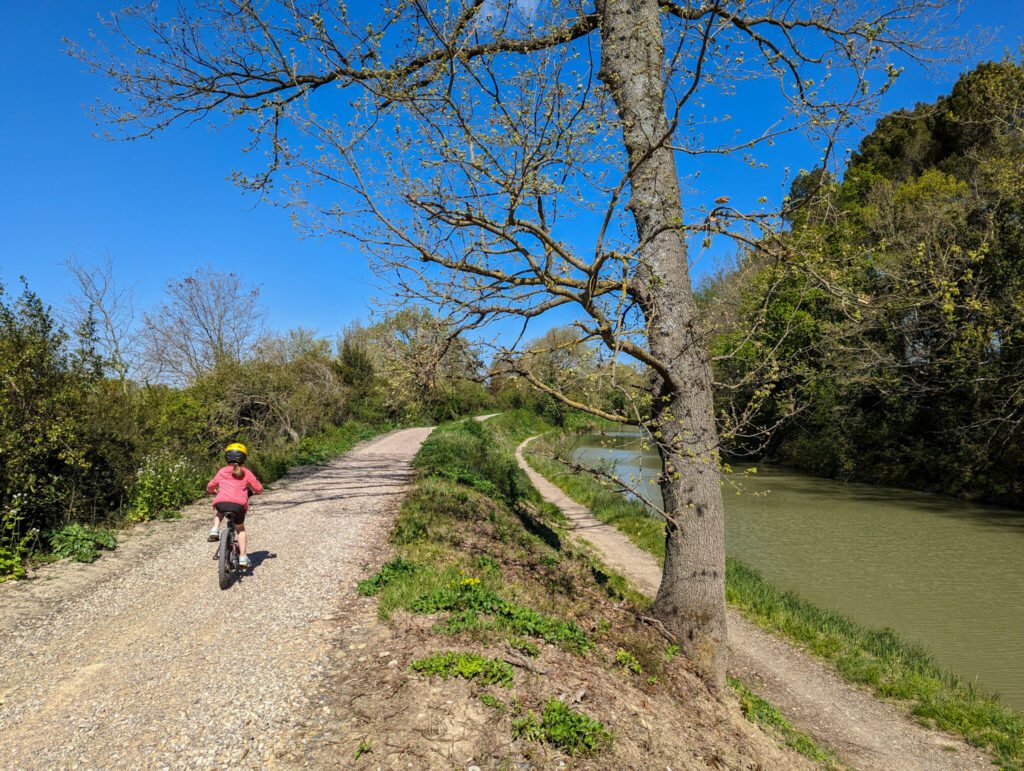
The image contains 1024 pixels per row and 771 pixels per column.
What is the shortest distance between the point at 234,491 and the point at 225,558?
722mm

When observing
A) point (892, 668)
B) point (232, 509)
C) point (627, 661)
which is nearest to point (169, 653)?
point (232, 509)

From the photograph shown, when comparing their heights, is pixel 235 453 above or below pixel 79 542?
above

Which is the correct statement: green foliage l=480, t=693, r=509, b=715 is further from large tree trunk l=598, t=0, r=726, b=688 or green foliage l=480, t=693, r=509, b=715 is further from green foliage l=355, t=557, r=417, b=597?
large tree trunk l=598, t=0, r=726, b=688

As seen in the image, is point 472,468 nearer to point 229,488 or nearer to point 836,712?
point 229,488

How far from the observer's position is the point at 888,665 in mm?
6707

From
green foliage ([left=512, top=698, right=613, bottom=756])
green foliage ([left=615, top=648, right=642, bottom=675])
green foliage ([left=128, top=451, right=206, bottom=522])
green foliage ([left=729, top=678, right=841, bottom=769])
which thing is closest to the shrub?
green foliage ([left=128, top=451, right=206, bottom=522])

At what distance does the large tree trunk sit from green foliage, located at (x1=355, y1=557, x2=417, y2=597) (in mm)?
2864

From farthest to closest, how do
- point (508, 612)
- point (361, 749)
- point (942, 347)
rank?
1. point (942, 347)
2. point (508, 612)
3. point (361, 749)

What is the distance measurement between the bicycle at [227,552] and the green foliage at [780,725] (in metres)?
5.41

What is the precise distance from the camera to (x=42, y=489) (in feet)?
21.8

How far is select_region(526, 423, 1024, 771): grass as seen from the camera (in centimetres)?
542

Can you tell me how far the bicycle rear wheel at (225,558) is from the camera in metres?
5.62

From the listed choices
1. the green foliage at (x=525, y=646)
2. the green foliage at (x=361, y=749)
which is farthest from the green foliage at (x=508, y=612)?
the green foliage at (x=361, y=749)

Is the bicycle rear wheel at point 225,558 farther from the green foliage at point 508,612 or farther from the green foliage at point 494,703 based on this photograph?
the green foliage at point 494,703
